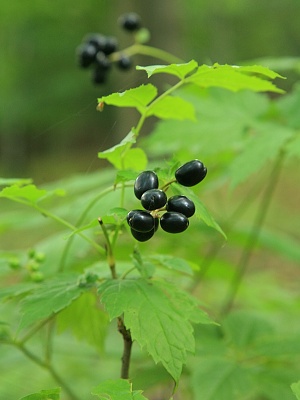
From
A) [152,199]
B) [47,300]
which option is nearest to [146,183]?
[152,199]

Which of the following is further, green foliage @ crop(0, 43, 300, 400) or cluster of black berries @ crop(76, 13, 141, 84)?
cluster of black berries @ crop(76, 13, 141, 84)

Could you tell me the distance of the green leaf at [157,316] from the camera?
113 cm

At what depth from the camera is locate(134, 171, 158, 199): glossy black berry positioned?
108 centimetres

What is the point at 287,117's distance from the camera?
2.44m

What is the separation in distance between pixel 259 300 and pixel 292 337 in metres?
1.65

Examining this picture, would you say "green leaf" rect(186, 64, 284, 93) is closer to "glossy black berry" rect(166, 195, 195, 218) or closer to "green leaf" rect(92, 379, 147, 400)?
"glossy black berry" rect(166, 195, 195, 218)

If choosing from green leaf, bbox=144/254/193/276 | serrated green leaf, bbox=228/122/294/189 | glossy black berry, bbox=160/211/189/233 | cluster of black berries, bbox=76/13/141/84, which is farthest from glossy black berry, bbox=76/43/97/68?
glossy black berry, bbox=160/211/189/233

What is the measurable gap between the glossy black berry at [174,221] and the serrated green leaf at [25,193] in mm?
437

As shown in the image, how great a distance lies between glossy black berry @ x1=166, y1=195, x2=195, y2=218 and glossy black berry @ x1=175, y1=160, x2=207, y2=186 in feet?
0.13

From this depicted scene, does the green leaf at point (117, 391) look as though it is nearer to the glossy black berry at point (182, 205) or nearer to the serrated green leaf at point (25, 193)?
the glossy black berry at point (182, 205)

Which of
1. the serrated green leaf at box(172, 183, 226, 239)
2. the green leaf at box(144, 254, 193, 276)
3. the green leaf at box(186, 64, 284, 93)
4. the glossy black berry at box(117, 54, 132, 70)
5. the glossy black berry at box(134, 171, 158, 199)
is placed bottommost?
the green leaf at box(144, 254, 193, 276)

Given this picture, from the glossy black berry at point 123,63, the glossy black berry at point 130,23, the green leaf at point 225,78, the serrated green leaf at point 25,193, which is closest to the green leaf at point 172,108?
the green leaf at point 225,78

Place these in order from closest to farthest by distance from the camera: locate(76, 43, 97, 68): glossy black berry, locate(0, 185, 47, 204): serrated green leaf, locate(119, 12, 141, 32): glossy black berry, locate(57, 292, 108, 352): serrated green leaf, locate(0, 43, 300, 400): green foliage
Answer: locate(0, 43, 300, 400): green foliage, locate(0, 185, 47, 204): serrated green leaf, locate(57, 292, 108, 352): serrated green leaf, locate(76, 43, 97, 68): glossy black berry, locate(119, 12, 141, 32): glossy black berry

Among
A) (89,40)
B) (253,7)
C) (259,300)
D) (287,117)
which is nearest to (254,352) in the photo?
(287,117)
